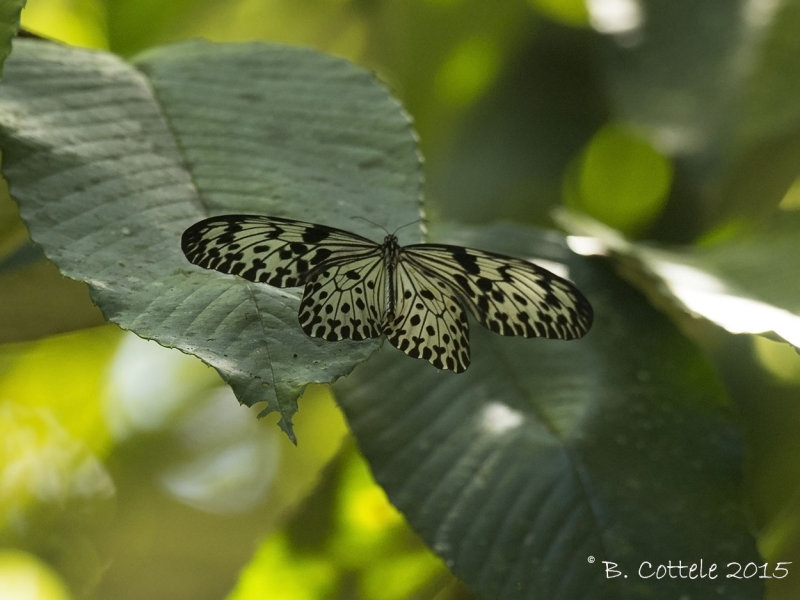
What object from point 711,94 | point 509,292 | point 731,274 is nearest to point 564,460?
point 509,292

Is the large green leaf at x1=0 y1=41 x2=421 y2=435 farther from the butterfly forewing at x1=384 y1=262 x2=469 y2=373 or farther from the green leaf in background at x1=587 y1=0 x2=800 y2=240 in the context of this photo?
the green leaf in background at x1=587 y1=0 x2=800 y2=240

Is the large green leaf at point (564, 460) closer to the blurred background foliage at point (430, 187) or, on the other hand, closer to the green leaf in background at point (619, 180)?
the blurred background foliage at point (430, 187)

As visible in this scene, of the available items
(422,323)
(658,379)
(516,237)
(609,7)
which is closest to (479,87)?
(609,7)

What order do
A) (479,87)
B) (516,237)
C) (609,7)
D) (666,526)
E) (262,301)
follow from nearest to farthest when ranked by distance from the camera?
(262,301) < (666,526) < (516,237) < (609,7) < (479,87)

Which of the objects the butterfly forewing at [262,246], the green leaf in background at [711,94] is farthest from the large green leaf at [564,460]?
the green leaf in background at [711,94]

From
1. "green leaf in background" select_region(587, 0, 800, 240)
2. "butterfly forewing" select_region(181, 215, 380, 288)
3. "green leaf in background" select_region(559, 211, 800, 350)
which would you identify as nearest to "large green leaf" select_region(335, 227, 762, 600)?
"green leaf in background" select_region(559, 211, 800, 350)

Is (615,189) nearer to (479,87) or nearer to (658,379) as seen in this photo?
(479,87)

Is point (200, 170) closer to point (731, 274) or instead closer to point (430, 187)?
point (731, 274)
